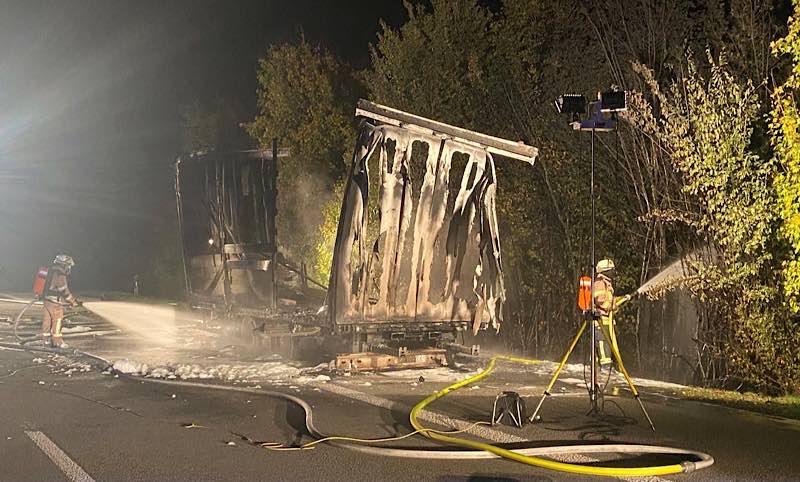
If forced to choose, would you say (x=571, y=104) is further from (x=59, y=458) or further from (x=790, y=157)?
(x=59, y=458)

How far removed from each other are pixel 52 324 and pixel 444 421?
31.6 feet

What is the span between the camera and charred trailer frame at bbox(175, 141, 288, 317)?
15.6 m

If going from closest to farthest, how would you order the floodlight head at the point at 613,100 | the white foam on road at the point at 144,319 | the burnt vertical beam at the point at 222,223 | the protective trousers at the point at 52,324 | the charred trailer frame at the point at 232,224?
the floodlight head at the point at 613,100, the protective trousers at the point at 52,324, the charred trailer frame at the point at 232,224, the burnt vertical beam at the point at 222,223, the white foam on road at the point at 144,319

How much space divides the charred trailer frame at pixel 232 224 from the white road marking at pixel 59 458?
6.87 m

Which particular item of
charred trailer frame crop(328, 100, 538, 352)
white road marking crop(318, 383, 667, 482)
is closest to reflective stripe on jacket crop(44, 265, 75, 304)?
charred trailer frame crop(328, 100, 538, 352)

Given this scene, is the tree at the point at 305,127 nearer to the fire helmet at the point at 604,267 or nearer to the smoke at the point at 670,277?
the smoke at the point at 670,277

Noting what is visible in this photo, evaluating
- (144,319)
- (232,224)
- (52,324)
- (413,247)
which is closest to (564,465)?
(413,247)

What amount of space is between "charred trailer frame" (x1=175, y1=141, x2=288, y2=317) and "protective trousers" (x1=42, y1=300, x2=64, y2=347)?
8.73ft

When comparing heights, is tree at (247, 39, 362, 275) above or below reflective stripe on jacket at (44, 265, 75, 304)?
above

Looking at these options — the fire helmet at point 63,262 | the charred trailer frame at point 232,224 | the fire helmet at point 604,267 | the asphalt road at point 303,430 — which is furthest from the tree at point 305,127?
the fire helmet at point 604,267

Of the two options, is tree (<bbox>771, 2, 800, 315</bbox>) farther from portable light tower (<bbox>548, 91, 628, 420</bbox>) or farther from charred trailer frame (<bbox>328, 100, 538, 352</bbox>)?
charred trailer frame (<bbox>328, 100, 538, 352</bbox>)

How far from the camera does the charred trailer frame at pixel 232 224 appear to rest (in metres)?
15.6

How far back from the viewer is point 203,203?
55.0 ft

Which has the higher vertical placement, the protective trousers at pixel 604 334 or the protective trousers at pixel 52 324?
the protective trousers at pixel 604 334
